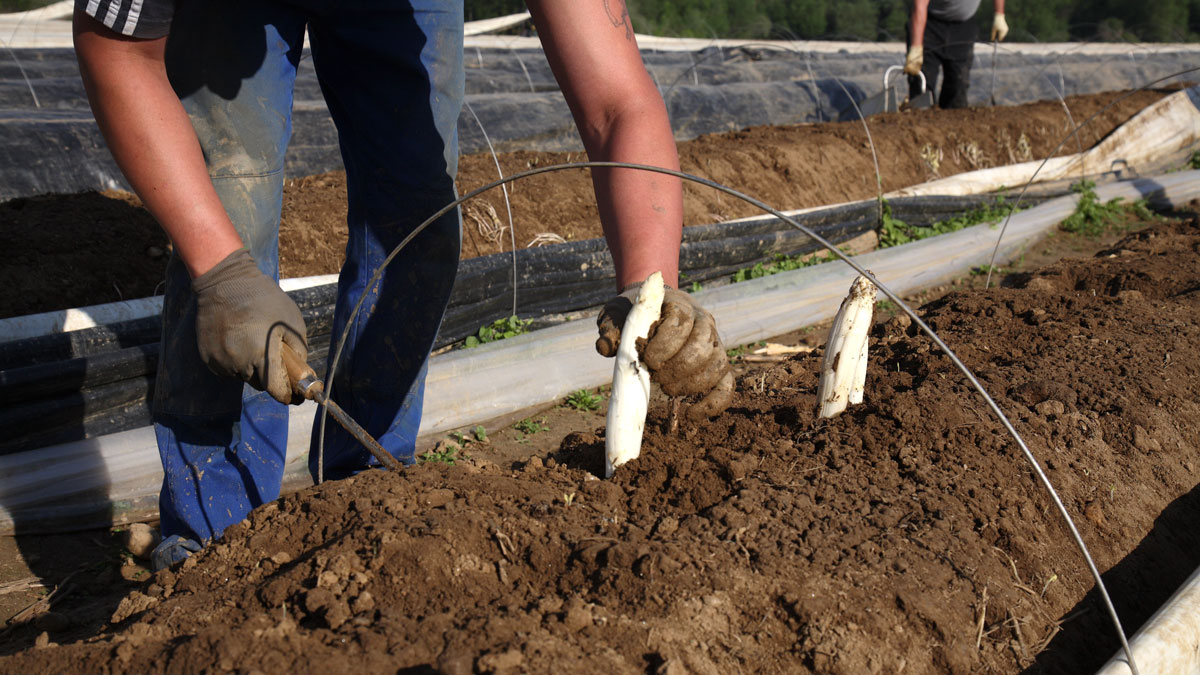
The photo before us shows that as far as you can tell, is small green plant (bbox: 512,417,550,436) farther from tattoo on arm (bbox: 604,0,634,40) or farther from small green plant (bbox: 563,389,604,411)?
tattoo on arm (bbox: 604,0,634,40)

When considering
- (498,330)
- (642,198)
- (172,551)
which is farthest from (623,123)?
(498,330)

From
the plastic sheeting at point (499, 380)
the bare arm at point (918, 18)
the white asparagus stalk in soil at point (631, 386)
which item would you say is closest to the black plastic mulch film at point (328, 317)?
the plastic sheeting at point (499, 380)

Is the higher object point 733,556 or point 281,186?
point 281,186

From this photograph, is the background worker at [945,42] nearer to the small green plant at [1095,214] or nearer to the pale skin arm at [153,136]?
the small green plant at [1095,214]

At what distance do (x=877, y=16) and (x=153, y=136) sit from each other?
85.9 ft

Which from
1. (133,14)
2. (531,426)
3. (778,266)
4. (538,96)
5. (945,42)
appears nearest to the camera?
(133,14)

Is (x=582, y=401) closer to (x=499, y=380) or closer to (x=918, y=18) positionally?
(x=499, y=380)

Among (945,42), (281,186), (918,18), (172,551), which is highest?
(281,186)

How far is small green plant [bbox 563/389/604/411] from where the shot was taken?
3.45 m

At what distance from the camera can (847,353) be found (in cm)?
200

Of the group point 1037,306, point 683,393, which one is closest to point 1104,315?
point 1037,306

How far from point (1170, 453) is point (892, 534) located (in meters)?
1.17

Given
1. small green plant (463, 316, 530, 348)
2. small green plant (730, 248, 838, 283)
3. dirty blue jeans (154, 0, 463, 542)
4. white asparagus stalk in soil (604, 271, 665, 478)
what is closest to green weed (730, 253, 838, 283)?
small green plant (730, 248, 838, 283)

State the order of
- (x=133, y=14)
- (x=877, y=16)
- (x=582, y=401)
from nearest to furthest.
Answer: (x=133, y=14) < (x=582, y=401) < (x=877, y=16)
